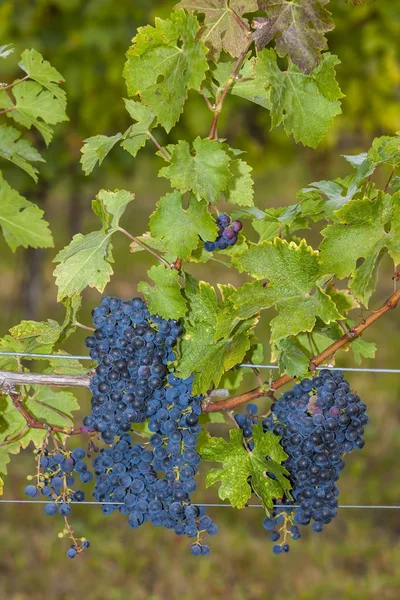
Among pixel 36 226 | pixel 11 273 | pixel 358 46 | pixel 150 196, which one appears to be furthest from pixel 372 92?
pixel 150 196

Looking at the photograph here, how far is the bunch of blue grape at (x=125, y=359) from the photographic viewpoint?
1.20m

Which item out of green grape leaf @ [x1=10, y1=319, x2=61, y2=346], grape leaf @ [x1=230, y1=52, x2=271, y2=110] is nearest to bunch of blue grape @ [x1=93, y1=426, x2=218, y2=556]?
green grape leaf @ [x1=10, y1=319, x2=61, y2=346]

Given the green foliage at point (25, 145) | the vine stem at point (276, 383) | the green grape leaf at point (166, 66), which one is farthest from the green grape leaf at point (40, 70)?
the vine stem at point (276, 383)

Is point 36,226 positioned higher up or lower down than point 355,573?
higher up

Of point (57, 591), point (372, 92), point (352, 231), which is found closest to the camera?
point (352, 231)

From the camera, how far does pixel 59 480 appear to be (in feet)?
4.33

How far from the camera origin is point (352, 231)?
45.4 inches

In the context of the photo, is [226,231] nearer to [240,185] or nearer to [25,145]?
[240,185]

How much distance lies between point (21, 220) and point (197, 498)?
8.62 feet

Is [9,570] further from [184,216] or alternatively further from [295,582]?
[184,216]

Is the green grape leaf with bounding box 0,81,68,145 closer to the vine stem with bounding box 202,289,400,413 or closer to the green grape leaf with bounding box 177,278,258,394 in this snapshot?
the green grape leaf with bounding box 177,278,258,394

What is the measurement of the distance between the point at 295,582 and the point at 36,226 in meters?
2.21

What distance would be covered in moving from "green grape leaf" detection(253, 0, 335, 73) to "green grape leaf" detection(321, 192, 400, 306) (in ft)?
0.77

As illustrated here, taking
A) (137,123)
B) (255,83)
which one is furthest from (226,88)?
(137,123)
